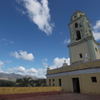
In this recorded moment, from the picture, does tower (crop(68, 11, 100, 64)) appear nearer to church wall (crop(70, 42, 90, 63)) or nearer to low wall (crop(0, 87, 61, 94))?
church wall (crop(70, 42, 90, 63))

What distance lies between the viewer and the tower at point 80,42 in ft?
55.0

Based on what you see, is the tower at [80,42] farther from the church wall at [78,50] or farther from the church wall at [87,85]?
the church wall at [87,85]

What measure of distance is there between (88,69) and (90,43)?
738 cm

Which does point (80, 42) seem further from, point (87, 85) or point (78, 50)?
point (87, 85)

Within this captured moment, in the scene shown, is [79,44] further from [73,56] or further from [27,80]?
[27,80]

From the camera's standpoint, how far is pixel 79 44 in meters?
18.8

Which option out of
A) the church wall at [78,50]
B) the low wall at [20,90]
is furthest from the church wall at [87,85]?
the church wall at [78,50]

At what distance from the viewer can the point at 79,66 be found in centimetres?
1263

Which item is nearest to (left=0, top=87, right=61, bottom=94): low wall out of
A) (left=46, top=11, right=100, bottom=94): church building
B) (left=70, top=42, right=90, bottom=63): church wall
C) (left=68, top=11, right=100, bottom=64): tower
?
(left=46, top=11, right=100, bottom=94): church building

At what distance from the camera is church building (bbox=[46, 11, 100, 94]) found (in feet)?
35.4

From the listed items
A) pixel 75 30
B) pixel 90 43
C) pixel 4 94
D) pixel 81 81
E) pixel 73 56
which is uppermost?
pixel 75 30

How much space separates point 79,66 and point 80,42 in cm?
758

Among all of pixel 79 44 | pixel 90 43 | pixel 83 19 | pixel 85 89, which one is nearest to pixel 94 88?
pixel 85 89

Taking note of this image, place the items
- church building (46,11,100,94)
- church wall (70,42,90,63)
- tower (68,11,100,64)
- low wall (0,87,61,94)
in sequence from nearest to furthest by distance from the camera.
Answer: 1. low wall (0,87,61,94)
2. church building (46,11,100,94)
3. tower (68,11,100,64)
4. church wall (70,42,90,63)
